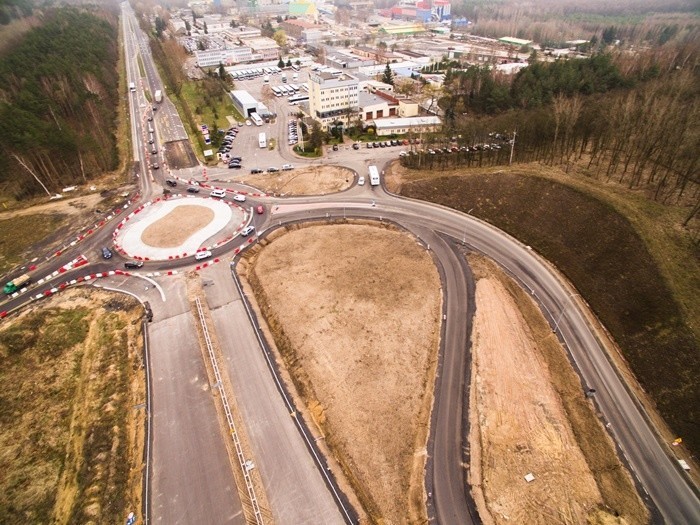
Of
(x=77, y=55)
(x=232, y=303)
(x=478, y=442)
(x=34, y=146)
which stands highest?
(x=77, y=55)

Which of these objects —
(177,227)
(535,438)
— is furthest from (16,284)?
(535,438)

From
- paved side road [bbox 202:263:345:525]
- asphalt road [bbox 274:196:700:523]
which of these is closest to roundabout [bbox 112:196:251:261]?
asphalt road [bbox 274:196:700:523]

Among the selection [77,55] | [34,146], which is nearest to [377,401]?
[34,146]

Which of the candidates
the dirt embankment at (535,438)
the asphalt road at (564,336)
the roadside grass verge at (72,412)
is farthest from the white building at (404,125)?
the roadside grass verge at (72,412)

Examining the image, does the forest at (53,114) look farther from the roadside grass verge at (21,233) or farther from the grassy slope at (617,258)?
the grassy slope at (617,258)

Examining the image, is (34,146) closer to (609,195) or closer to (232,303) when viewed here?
(232,303)

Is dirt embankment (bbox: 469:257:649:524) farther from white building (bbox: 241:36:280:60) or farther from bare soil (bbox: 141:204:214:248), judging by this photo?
white building (bbox: 241:36:280:60)

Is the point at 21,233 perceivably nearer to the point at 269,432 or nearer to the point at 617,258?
the point at 269,432
